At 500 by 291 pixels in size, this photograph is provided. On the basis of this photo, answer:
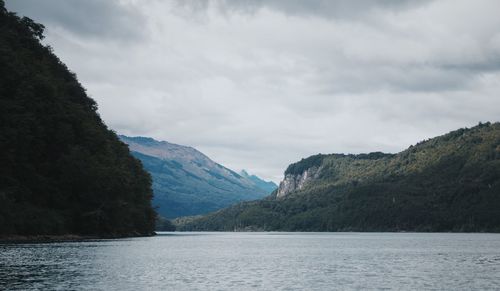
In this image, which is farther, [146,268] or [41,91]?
[41,91]

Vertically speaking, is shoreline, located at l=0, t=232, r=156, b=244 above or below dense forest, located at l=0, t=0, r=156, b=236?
below

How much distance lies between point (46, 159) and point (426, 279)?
107130 mm

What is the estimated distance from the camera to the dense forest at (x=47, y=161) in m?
120

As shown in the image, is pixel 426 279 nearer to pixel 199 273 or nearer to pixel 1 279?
pixel 199 273

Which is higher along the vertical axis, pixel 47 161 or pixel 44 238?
pixel 47 161

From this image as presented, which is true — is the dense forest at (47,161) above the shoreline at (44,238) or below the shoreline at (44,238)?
above

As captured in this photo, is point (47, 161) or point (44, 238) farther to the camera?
point (47, 161)

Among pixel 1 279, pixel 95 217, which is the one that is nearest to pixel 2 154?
pixel 95 217

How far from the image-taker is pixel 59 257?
82688 millimetres

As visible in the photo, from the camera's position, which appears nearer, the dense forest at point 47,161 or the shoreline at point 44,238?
the shoreline at point 44,238

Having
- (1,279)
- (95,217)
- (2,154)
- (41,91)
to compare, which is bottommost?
(1,279)

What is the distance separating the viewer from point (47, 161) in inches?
5571

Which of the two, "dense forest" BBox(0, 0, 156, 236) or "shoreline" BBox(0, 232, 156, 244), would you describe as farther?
"dense forest" BBox(0, 0, 156, 236)

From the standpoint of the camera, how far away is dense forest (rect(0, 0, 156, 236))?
120 metres
